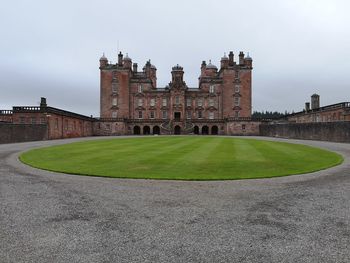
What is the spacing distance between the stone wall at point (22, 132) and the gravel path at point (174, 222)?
27.9m

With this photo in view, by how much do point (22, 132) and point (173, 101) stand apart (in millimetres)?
43281

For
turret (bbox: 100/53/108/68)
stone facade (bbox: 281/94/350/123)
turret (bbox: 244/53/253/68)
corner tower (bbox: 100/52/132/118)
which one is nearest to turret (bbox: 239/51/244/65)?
turret (bbox: 244/53/253/68)

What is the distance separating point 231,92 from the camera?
75000 mm

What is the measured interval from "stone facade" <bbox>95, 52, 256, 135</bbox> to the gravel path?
207 feet

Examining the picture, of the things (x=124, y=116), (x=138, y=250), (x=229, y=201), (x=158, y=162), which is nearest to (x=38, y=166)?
(x=158, y=162)

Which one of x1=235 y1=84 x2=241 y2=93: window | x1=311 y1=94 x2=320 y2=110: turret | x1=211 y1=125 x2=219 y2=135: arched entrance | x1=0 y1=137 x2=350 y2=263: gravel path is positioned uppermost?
x1=235 y1=84 x2=241 y2=93: window

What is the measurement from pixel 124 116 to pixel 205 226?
2789 inches

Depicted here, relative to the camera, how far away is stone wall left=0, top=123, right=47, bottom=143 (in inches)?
1346

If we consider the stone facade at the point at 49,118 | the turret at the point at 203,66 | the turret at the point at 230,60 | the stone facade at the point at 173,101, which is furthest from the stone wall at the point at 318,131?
the turret at the point at 203,66

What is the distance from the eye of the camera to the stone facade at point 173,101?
7412 cm

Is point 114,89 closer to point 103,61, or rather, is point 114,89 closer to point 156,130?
point 103,61

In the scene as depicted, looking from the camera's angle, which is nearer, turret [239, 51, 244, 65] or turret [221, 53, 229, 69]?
turret [239, 51, 244, 65]

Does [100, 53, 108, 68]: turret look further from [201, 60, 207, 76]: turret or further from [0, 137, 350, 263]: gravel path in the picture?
[0, 137, 350, 263]: gravel path

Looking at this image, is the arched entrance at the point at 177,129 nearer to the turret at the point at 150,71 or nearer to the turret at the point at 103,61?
the turret at the point at 150,71
